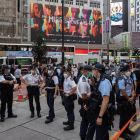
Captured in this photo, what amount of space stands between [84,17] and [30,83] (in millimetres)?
58254

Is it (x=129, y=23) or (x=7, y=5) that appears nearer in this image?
(x=7, y=5)

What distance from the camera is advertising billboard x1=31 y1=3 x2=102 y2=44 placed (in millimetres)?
54531

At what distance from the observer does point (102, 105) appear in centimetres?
295

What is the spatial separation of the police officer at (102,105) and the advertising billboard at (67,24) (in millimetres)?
53799

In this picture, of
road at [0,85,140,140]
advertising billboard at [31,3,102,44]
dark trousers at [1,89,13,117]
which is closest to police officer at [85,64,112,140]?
road at [0,85,140,140]

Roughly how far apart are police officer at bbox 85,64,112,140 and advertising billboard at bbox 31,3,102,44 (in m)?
53.8

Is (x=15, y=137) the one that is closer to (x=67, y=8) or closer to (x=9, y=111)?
(x=9, y=111)

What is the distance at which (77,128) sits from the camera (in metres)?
4.89

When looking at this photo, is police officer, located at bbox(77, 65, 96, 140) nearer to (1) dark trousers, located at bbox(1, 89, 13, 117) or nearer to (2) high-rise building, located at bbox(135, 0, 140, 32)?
(1) dark trousers, located at bbox(1, 89, 13, 117)

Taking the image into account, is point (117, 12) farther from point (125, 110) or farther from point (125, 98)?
point (125, 110)

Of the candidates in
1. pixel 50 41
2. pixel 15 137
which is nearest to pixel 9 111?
pixel 15 137

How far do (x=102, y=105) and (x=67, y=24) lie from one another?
188 feet

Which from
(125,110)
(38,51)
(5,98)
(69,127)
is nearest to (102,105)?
(125,110)

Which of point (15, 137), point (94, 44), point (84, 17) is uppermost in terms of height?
point (84, 17)
